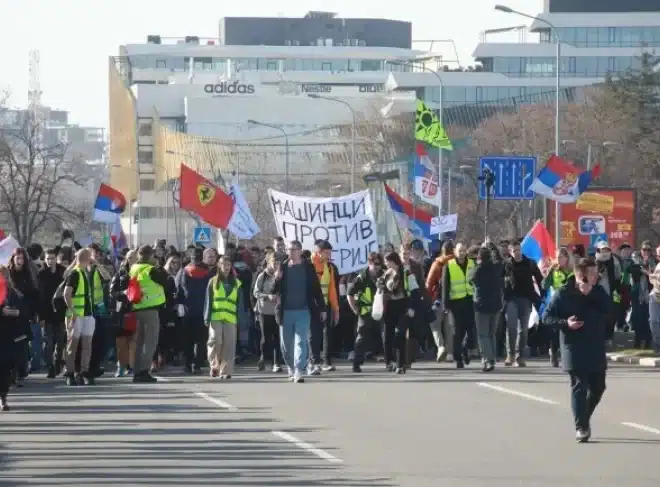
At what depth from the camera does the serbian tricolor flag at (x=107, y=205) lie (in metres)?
45.2

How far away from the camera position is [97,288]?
24.7 meters

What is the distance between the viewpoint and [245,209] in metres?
42.6

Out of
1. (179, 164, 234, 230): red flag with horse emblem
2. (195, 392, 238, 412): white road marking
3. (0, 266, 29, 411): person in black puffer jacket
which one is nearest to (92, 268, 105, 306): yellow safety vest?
(195, 392, 238, 412): white road marking

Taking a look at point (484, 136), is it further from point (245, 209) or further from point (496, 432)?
point (496, 432)

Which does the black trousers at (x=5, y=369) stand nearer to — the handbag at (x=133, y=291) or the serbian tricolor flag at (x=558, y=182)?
the handbag at (x=133, y=291)

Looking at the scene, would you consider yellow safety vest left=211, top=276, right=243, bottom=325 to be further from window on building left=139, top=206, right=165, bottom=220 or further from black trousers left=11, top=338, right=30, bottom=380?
window on building left=139, top=206, right=165, bottom=220

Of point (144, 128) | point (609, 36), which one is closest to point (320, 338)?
point (609, 36)

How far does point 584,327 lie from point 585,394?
0.58 m

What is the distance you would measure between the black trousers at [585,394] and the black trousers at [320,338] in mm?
9261

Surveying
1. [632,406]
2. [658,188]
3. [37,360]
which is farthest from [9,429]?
[658,188]

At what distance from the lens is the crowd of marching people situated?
24.8m

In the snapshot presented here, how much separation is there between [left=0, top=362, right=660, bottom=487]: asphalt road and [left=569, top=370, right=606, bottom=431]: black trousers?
0.66ft

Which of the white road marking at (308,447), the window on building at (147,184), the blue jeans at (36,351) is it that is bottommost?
the white road marking at (308,447)

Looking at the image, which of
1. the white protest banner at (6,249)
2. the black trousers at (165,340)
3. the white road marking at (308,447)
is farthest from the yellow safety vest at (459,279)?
the white road marking at (308,447)
